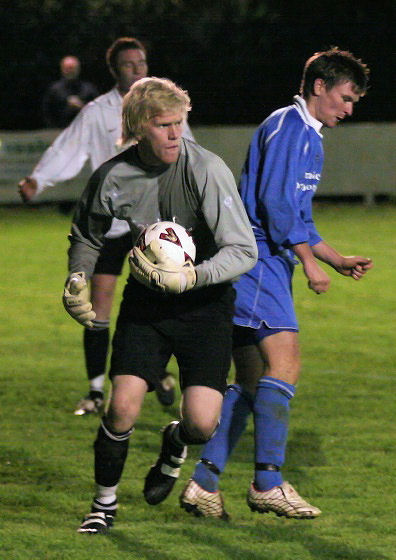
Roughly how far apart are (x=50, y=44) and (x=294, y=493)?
75.8 feet

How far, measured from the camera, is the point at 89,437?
24.8 feet

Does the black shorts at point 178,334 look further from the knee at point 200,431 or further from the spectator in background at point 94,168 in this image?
the spectator in background at point 94,168

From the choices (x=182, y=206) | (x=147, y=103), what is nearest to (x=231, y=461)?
(x=182, y=206)

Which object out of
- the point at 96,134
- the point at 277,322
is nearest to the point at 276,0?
the point at 96,134

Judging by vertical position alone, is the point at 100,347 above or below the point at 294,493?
below

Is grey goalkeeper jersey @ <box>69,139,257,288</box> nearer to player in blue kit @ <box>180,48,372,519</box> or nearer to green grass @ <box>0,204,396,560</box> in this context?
player in blue kit @ <box>180,48,372,519</box>

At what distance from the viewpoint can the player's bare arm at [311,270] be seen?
5.89 meters

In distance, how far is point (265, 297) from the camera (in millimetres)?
6059

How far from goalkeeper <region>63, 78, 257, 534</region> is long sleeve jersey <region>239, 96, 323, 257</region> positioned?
373 millimetres

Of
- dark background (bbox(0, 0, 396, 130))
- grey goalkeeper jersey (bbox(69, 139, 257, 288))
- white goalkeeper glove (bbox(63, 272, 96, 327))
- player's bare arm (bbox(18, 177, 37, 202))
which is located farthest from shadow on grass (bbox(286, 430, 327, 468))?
dark background (bbox(0, 0, 396, 130))

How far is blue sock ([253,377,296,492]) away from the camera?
5.96 metres

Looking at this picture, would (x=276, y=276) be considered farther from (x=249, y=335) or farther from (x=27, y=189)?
(x=27, y=189)

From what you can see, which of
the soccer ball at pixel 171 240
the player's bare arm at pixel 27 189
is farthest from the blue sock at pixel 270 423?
the player's bare arm at pixel 27 189

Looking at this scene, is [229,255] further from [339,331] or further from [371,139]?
[371,139]
